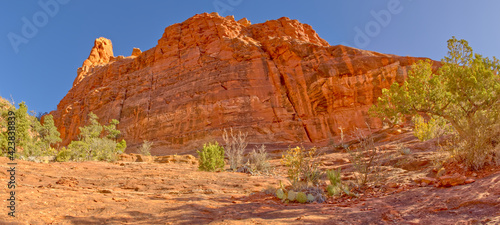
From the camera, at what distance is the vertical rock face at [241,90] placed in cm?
3009

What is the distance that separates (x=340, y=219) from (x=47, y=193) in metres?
5.05

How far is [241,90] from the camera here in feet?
105

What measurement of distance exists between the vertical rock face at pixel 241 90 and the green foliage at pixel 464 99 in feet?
60.1

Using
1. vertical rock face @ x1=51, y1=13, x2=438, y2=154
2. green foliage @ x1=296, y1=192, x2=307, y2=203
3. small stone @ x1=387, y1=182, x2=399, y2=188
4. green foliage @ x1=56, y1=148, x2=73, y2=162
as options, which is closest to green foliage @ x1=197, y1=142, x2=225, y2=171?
green foliage @ x1=296, y1=192, x2=307, y2=203

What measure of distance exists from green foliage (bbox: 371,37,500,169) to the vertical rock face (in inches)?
721

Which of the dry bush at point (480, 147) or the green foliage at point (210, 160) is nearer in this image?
the dry bush at point (480, 147)

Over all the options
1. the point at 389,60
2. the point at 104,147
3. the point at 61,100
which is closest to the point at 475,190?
the point at 104,147

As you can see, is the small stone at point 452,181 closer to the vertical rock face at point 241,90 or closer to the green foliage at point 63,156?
the green foliage at point 63,156

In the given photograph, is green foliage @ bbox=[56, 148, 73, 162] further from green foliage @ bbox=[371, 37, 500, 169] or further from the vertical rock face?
green foliage @ bbox=[371, 37, 500, 169]

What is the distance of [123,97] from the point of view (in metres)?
39.9

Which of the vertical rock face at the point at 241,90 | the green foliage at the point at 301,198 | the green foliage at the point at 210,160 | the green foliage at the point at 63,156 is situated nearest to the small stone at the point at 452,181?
the green foliage at the point at 301,198

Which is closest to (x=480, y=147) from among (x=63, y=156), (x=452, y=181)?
(x=452, y=181)

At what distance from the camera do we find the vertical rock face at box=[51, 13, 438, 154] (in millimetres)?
30094

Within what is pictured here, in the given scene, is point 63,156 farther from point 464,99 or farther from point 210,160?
point 464,99
